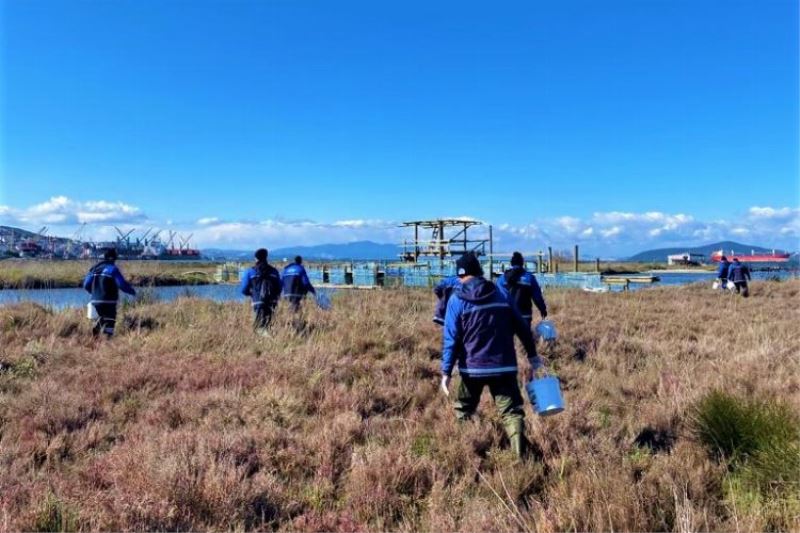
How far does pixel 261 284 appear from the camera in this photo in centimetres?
1031

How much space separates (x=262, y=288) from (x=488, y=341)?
6250mm

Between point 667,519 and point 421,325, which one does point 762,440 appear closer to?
point 667,519

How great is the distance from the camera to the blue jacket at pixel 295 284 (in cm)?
1130

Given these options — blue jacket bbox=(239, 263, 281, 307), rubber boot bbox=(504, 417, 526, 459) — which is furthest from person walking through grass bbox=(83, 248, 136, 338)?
rubber boot bbox=(504, 417, 526, 459)

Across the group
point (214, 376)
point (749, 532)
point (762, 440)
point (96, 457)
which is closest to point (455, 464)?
point (749, 532)

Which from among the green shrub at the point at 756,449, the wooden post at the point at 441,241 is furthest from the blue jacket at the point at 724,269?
the green shrub at the point at 756,449

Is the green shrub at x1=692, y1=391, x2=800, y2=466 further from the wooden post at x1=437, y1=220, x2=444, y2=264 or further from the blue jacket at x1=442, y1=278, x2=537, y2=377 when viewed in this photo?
the wooden post at x1=437, y1=220, x2=444, y2=264

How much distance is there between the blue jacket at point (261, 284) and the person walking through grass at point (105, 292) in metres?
1.92

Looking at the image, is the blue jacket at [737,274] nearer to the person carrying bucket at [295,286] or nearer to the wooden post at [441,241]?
the wooden post at [441,241]

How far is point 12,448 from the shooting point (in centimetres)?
470

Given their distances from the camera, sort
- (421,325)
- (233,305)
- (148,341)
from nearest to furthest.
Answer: (148,341), (421,325), (233,305)

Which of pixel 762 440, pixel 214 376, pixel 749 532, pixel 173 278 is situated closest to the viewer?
pixel 749 532

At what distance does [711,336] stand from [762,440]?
7.53 meters

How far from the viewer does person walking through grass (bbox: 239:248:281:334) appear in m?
10.3
